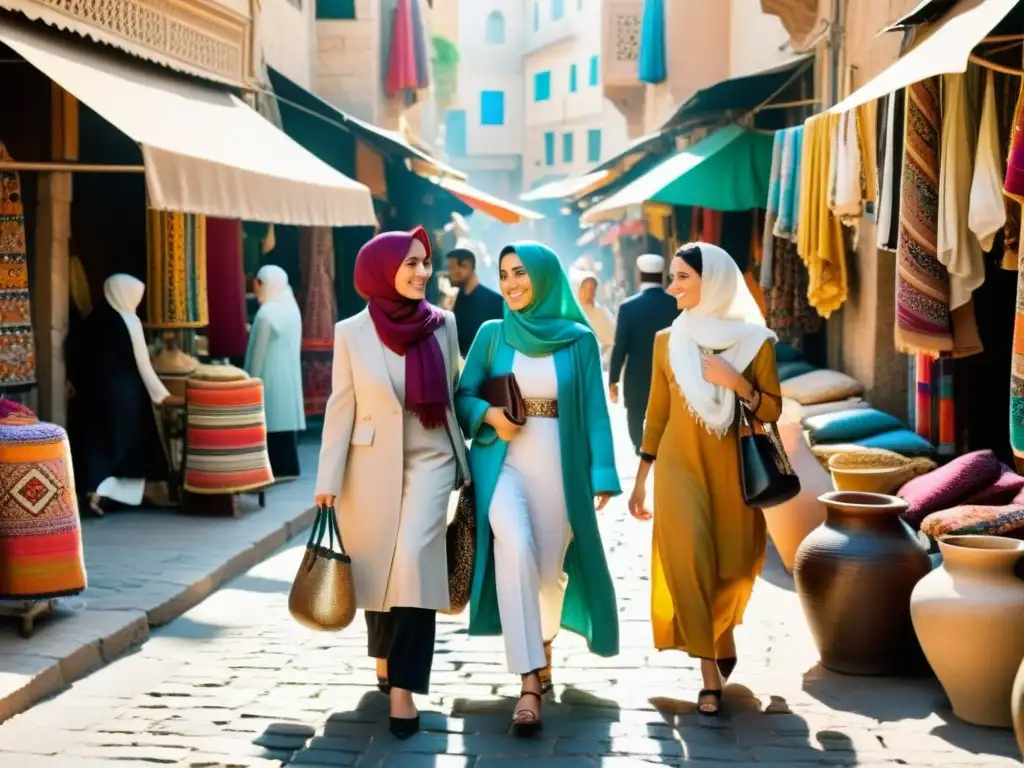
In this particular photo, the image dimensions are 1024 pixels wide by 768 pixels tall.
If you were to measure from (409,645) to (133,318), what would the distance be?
4.93 m

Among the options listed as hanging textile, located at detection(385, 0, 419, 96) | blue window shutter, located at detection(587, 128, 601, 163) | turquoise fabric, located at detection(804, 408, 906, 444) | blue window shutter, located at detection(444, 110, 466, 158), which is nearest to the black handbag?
turquoise fabric, located at detection(804, 408, 906, 444)

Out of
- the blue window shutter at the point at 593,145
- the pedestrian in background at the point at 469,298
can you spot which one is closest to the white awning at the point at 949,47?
the pedestrian in background at the point at 469,298

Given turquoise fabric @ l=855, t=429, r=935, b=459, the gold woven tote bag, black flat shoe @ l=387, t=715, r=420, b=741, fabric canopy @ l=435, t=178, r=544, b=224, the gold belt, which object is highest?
fabric canopy @ l=435, t=178, r=544, b=224

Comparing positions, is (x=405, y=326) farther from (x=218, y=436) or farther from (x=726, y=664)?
(x=218, y=436)

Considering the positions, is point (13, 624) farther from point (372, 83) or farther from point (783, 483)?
point (372, 83)

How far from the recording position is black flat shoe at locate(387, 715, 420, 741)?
4.83 metres

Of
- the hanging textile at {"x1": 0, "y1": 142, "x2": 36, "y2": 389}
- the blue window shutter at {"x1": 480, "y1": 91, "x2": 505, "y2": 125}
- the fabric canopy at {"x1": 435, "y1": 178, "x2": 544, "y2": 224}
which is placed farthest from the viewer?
the blue window shutter at {"x1": 480, "y1": 91, "x2": 505, "y2": 125}

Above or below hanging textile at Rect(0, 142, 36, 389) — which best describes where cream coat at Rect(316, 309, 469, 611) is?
below

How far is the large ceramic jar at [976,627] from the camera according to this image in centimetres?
475

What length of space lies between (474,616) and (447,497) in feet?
1.44

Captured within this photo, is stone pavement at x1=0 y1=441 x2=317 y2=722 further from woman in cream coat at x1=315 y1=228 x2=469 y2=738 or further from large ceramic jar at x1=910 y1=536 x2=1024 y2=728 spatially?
large ceramic jar at x1=910 y1=536 x2=1024 y2=728

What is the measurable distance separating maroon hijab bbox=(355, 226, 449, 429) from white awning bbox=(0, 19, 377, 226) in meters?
2.79

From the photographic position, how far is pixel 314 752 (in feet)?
15.3

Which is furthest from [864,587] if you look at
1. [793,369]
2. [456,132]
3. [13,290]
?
[456,132]
